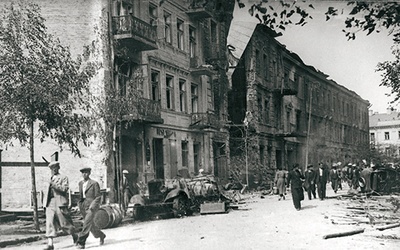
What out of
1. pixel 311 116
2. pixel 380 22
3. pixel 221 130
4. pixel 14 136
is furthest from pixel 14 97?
pixel 380 22

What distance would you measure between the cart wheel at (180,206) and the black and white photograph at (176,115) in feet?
0.62

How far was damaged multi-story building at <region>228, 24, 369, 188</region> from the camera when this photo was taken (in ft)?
27.1

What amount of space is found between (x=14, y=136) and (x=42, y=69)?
Answer: 3.35ft

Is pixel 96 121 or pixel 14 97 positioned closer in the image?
pixel 14 97

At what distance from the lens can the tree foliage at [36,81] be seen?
22.2ft

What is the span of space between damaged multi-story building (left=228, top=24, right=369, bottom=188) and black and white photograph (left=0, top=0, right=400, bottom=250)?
3 centimetres

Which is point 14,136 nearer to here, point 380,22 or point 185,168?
point 185,168

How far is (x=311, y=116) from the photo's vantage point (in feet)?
28.8

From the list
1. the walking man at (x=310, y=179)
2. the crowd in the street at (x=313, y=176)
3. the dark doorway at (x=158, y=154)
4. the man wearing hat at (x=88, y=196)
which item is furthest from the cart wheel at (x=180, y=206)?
the man wearing hat at (x=88, y=196)

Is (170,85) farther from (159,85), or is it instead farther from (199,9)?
(199,9)

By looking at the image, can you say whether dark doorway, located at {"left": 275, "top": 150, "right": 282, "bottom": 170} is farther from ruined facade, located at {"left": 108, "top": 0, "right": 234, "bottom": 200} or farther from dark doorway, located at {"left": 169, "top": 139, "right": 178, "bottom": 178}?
dark doorway, located at {"left": 169, "top": 139, "right": 178, "bottom": 178}

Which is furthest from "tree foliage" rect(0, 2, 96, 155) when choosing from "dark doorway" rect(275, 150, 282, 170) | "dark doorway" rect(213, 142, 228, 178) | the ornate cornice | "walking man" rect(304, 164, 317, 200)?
"walking man" rect(304, 164, 317, 200)

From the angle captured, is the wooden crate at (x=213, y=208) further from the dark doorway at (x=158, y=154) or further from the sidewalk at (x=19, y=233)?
the sidewalk at (x=19, y=233)

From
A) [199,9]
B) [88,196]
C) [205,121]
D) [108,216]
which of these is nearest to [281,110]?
[205,121]
